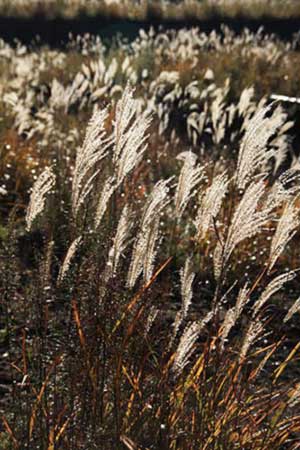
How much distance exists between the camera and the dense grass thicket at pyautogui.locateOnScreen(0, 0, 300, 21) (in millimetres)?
19438

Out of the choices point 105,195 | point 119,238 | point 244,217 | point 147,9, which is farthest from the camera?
point 147,9

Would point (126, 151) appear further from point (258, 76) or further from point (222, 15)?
point (222, 15)

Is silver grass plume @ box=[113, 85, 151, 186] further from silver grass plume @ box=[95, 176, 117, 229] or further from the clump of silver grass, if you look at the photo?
the clump of silver grass

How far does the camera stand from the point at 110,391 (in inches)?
122

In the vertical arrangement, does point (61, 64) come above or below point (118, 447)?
above

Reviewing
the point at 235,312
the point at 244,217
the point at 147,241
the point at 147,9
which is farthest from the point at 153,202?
the point at 147,9

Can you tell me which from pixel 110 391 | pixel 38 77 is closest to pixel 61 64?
pixel 38 77

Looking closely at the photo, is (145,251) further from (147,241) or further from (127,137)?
(127,137)

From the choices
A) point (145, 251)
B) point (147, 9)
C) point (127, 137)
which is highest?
point (147, 9)

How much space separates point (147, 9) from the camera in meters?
20.8

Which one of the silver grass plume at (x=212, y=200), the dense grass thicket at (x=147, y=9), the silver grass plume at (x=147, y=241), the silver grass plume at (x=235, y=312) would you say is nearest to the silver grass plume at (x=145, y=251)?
the silver grass plume at (x=147, y=241)

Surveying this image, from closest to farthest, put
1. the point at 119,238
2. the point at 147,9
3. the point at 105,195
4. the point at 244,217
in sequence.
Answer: the point at 244,217, the point at 119,238, the point at 105,195, the point at 147,9

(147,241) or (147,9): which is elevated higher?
(147,9)

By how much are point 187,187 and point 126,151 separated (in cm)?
25
